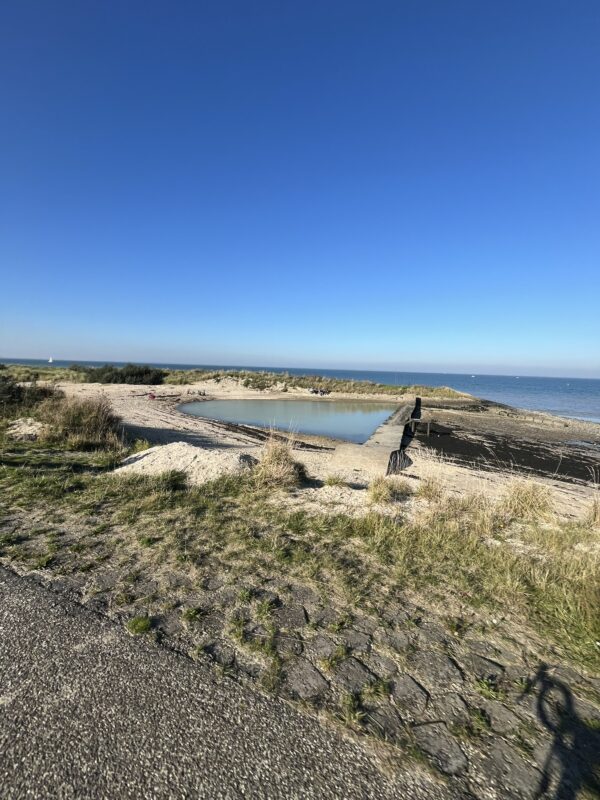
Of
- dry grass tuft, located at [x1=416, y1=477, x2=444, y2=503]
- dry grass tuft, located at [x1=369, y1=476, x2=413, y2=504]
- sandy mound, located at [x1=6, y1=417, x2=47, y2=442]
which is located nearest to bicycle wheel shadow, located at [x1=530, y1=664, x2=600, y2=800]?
dry grass tuft, located at [x1=369, y1=476, x2=413, y2=504]

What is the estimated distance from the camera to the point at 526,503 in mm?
6512

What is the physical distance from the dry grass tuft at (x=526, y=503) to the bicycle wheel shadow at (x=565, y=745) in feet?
13.2

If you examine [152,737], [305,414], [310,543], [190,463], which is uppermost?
[190,463]

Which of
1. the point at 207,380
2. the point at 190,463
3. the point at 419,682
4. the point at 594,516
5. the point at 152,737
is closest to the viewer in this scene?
the point at 152,737

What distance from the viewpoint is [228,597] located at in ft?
11.4

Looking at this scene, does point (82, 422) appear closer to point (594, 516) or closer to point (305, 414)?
point (594, 516)

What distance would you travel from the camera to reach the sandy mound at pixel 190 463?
7.30 metres

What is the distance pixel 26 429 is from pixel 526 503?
482 inches

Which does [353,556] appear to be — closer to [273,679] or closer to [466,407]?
[273,679]

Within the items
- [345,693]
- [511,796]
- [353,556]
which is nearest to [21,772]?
[345,693]

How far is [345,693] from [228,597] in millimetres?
1384

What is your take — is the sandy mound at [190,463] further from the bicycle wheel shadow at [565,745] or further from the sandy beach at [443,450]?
the bicycle wheel shadow at [565,745]

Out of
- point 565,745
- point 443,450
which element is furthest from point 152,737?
point 443,450

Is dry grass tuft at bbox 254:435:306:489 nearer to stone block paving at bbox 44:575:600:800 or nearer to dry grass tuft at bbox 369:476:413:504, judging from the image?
dry grass tuft at bbox 369:476:413:504
